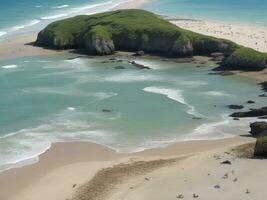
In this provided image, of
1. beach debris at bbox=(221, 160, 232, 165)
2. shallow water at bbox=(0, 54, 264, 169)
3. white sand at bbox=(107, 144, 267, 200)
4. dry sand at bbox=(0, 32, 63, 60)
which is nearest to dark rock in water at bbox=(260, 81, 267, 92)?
shallow water at bbox=(0, 54, 264, 169)

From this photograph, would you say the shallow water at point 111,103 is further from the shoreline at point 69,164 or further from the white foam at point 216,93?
the shoreline at point 69,164

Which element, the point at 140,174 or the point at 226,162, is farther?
the point at 226,162

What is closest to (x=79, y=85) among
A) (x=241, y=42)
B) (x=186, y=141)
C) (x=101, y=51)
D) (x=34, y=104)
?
(x=34, y=104)

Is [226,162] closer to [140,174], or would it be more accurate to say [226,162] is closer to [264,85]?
[140,174]

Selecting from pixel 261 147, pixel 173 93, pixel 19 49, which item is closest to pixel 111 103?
pixel 173 93

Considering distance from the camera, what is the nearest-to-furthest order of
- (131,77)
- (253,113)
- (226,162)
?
(226,162) < (253,113) < (131,77)


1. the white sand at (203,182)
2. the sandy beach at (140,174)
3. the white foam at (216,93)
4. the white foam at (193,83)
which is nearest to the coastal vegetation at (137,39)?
the white foam at (193,83)

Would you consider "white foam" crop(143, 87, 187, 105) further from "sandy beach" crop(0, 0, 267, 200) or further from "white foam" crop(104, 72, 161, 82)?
"sandy beach" crop(0, 0, 267, 200)
